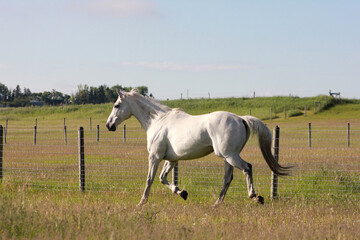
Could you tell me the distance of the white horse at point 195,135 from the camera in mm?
8438

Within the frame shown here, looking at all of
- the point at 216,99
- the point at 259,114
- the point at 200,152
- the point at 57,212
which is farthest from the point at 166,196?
the point at 216,99

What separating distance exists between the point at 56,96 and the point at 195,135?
14445 centimetres

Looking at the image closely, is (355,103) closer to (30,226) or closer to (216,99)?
(216,99)

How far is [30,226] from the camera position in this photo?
19.1 ft

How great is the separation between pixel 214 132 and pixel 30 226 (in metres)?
3.77

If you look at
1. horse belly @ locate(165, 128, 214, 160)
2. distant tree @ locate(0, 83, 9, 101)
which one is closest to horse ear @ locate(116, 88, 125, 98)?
horse belly @ locate(165, 128, 214, 160)

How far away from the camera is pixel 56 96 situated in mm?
148000

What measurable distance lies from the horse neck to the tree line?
105191 mm

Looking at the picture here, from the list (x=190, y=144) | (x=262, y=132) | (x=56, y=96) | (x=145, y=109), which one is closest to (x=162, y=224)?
(x=190, y=144)

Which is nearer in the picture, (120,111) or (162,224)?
(162,224)

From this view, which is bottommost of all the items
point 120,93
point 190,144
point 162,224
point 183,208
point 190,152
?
point 183,208

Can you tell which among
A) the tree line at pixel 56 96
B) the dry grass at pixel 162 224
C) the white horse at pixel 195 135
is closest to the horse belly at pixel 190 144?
the white horse at pixel 195 135

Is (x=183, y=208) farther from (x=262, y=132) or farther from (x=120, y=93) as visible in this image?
(x=120, y=93)

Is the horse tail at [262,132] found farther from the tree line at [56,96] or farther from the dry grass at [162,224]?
the tree line at [56,96]
